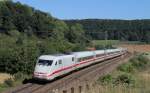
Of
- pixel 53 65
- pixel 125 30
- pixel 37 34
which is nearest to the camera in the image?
pixel 53 65

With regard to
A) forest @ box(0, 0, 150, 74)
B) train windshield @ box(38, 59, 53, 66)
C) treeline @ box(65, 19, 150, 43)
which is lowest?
treeline @ box(65, 19, 150, 43)

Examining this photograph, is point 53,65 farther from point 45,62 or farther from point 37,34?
point 37,34

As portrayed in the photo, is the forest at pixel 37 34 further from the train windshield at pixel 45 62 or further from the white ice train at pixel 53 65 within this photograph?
the train windshield at pixel 45 62

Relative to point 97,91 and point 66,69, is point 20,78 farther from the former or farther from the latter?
point 97,91

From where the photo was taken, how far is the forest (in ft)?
144

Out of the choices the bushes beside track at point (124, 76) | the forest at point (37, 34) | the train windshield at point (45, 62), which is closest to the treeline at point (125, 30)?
the forest at point (37, 34)

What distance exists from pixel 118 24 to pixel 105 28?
6.20m

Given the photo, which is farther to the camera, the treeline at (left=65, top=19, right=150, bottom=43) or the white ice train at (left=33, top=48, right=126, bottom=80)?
the treeline at (left=65, top=19, right=150, bottom=43)

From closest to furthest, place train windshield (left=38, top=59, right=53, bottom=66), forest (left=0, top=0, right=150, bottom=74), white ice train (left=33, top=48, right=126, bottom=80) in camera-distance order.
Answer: white ice train (left=33, top=48, right=126, bottom=80) < train windshield (left=38, top=59, right=53, bottom=66) < forest (left=0, top=0, right=150, bottom=74)

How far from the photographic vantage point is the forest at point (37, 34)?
4397 centimetres

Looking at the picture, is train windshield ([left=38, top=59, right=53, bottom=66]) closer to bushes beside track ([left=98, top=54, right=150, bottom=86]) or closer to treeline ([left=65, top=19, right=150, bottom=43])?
bushes beside track ([left=98, top=54, right=150, bottom=86])

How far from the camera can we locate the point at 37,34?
124000mm

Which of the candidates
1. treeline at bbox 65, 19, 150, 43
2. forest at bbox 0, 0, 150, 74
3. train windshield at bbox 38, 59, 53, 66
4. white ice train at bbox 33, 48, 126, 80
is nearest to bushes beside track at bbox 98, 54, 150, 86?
white ice train at bbox 33, 48, 126, 80

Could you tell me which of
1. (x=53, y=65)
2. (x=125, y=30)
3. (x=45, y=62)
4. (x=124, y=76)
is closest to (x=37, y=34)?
(x=125, y=30)
